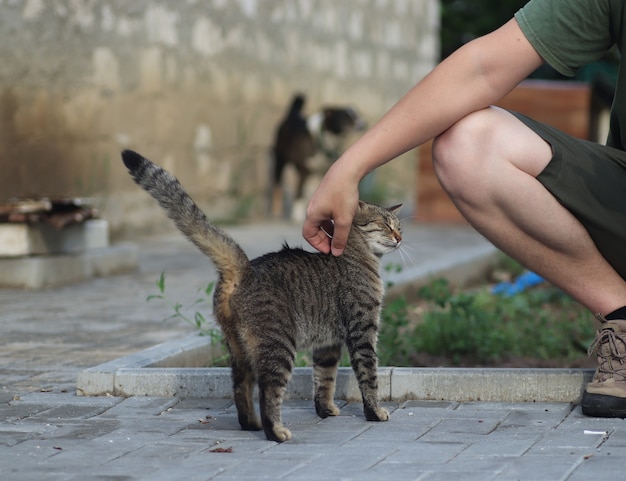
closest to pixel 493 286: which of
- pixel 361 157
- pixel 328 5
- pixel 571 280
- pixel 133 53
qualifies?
pixel 133 53

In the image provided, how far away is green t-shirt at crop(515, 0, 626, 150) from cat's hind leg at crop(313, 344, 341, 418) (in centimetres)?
128

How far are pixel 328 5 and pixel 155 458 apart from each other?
1114cm

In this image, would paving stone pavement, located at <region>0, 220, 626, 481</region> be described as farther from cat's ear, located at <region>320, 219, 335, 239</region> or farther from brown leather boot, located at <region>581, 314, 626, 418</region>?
cat's ear, located at <region>320, 219, 335, 239</region>

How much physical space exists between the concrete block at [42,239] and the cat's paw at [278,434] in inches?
161

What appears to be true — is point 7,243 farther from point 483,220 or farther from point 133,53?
point 483,220

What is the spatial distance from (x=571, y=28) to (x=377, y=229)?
106 centimetres

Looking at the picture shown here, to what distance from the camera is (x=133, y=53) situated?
34.3 ft

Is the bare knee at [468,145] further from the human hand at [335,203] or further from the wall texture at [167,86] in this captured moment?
the wall texture at [167,86]

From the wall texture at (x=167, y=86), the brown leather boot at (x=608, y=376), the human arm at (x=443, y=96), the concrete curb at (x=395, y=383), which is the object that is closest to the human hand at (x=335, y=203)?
the human arm at (x=443, y=96)

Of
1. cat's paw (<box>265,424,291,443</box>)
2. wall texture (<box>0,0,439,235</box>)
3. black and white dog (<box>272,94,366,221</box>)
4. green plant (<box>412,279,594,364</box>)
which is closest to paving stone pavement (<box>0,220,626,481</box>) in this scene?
cat's paw (<box>265,424,291,443</box>)

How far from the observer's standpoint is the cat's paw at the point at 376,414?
4.22m

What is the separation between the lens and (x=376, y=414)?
422cm

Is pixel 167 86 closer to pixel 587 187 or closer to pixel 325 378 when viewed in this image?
pixel 325 378

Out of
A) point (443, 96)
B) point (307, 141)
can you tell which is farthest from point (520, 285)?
point (307, 141)
